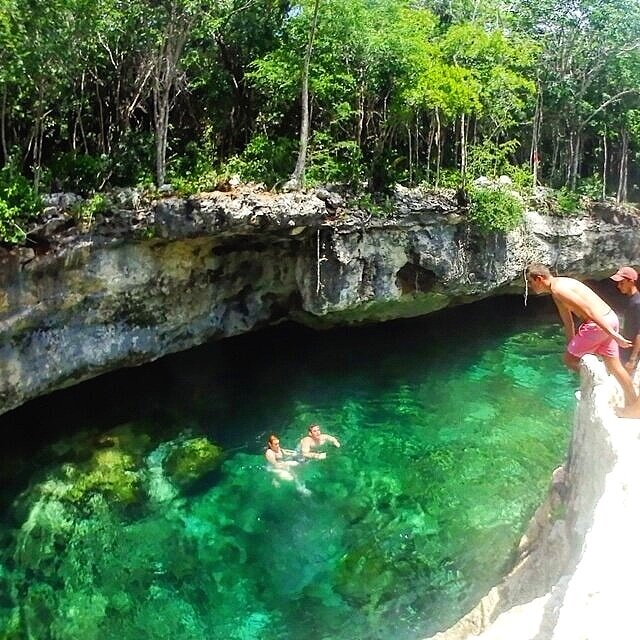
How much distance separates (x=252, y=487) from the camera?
1249cm

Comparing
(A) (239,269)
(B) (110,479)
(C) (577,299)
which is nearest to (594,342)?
(C) (577,299)

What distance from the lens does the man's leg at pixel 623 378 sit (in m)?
6.96

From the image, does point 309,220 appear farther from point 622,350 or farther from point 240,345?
point 622,350

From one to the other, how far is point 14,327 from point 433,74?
34.1 ft

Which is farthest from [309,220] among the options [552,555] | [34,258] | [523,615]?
[523,615]

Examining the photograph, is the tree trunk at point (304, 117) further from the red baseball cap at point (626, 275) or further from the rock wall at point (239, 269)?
the red baseball cap at point (626, 275)

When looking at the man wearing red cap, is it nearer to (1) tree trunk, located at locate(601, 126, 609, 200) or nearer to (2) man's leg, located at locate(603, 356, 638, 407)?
(2) man's leg, located at locate(603, 356, 638, 407)

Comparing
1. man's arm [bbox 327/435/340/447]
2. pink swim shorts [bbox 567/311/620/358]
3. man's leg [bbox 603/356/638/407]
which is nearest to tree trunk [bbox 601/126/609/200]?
man's arm [bbox 327/435/340/447]

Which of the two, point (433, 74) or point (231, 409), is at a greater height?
point (433, 74)

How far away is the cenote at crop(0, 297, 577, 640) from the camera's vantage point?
31.8 feet

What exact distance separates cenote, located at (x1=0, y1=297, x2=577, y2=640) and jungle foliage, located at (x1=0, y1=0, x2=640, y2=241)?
16.4 feet

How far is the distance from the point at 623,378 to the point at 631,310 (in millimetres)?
851

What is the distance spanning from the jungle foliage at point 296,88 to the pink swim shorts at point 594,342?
8.33 metres

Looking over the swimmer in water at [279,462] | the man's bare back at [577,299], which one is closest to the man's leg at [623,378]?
the man's bare back at [577,299]
